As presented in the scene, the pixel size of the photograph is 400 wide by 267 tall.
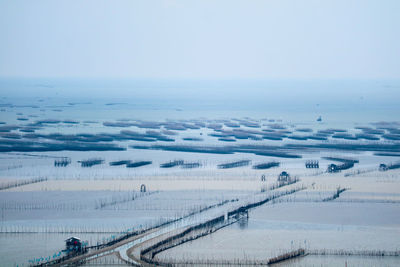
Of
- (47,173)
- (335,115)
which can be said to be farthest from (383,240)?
(335,115)

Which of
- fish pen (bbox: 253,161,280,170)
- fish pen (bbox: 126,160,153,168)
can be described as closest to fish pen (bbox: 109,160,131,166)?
fish pen (bbox: 126,160,153,168)

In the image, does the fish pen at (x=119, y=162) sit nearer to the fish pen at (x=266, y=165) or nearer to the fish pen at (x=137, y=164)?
the fish pen at (x=137, y=164)

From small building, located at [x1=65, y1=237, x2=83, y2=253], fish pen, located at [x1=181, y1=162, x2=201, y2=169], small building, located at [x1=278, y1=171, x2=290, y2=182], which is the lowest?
small building, located at [x1=65, y1=237, x2=83, y2=253]

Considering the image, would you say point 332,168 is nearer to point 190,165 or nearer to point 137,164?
point 190,165

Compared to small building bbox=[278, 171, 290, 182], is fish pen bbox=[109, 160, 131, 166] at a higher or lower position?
higher

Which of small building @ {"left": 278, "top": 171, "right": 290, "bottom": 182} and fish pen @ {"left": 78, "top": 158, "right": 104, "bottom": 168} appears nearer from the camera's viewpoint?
small building @ {"left": 278, "top": 171, "right": 290, "bottom": 182}

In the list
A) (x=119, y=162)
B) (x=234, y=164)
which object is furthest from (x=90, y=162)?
(x=234, y=164)

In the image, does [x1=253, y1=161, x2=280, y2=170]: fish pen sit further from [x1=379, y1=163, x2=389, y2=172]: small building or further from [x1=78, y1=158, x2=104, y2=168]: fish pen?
[x1=78, y1=158, x2=104, y2=168]: fish pen

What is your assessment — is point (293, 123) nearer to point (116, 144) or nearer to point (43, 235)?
point (116, 144)
